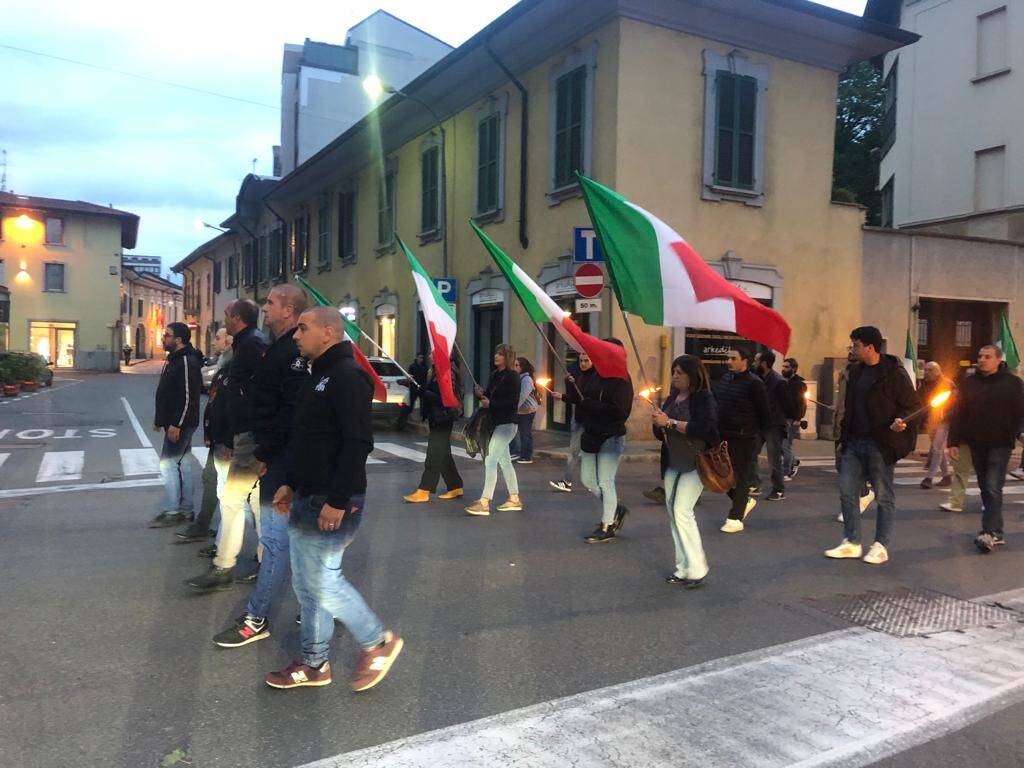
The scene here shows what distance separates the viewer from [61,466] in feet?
34.9

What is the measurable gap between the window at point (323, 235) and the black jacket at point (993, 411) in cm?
2411

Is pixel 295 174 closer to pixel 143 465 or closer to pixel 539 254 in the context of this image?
pixel 539 254

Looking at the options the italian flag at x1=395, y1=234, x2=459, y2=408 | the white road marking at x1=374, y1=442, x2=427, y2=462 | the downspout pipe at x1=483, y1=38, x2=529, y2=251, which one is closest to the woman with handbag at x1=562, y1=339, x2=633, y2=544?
the italian flag at x1=395, y1=234, x2=459, y2=408

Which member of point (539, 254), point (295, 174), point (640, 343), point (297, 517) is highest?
point (295, 174)

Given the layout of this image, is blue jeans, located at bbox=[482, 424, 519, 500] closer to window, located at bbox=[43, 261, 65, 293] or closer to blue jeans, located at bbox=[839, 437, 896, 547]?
blue jeans, located at bbox=[839, 437, 896, 547]

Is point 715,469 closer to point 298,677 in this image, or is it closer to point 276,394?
point 276,394

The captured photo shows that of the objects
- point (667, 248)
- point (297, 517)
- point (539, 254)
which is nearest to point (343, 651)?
point (297, 517)

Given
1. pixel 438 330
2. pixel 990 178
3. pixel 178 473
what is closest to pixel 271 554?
pixel 178 473

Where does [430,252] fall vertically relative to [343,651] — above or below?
above

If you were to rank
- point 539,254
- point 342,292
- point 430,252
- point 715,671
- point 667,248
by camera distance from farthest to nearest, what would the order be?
point 342,292 → point 430,252 → point 539,254 → point 667,248 → point 715,671

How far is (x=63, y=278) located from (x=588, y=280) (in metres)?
46.7

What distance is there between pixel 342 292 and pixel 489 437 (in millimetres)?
20527

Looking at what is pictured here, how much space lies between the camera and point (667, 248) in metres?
5.64

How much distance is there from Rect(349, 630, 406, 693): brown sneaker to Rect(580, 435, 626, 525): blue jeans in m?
3.06
